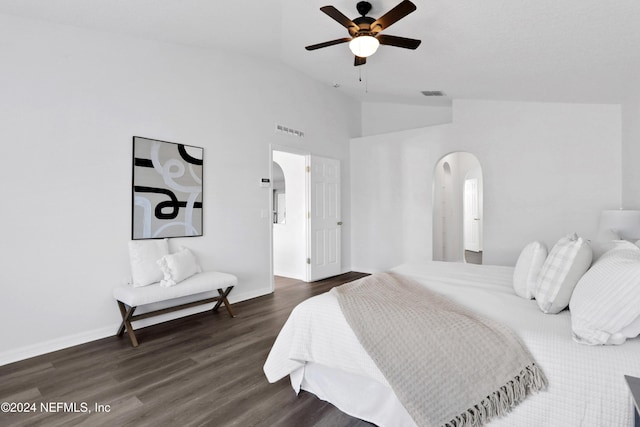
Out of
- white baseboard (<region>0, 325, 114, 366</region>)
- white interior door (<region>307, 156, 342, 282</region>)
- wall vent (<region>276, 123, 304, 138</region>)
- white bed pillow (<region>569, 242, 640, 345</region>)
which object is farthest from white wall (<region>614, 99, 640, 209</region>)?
white baseboard (<region>0, 325, 114, 366</region>)

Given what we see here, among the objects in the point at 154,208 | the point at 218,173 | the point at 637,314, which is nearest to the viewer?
the point at 637,314

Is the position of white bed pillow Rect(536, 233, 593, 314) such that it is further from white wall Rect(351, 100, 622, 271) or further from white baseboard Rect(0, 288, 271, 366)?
white baseboard Rect(0, 288, 271, 366)

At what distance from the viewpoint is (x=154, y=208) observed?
346 cm

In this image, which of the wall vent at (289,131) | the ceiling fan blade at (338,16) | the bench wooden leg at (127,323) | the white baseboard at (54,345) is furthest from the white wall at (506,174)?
the white baseboard at (54,345)

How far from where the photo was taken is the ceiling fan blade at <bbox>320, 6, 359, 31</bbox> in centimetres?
244

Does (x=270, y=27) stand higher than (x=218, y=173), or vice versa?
(x=270, y=27)

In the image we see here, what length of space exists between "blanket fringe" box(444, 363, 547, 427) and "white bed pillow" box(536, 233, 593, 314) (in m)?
0.50

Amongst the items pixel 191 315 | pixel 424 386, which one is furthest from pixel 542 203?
pixel 191 315

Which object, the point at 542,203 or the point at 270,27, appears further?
the point at 542,203

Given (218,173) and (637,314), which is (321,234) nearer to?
(218,173)

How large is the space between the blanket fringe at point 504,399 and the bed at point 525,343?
0.04 metres

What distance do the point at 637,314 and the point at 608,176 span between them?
3385 millimetres

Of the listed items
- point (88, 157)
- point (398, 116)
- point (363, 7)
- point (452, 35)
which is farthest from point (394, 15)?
point (398, 116)

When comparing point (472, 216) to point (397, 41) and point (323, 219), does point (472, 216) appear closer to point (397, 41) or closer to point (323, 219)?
point (323, 219)
